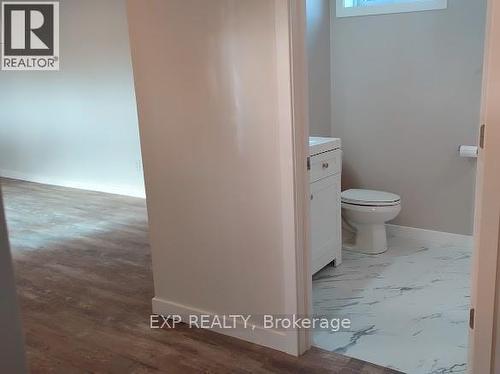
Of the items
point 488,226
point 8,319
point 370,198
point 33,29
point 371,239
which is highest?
point 33,29

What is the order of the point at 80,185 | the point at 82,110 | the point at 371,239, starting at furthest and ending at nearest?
the point at 80,185 < the point at 82,110 < the point at 371,239

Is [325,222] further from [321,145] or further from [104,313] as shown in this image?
[104,313]

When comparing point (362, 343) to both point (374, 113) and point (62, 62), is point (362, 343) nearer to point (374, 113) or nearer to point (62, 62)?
point (374, 113)

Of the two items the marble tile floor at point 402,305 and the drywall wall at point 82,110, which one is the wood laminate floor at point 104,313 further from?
the drywall wall at point 82,110

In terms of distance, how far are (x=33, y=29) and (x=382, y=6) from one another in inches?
148

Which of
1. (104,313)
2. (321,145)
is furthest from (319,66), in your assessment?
(104,313)

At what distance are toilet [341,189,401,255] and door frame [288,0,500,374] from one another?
1467 mm

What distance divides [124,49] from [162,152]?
3009mm

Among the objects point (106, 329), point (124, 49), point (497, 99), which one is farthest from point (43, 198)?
point (497, 99)

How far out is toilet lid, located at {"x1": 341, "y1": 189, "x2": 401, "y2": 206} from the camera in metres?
3.50

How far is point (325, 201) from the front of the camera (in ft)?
10.4

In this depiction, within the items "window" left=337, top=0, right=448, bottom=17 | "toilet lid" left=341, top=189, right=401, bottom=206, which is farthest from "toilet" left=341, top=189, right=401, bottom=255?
"window" left=337, top=0, right=448, bottom=17

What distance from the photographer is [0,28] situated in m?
5.69

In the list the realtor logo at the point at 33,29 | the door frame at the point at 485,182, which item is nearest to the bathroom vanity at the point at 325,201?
the door frame at the point at 485,182
